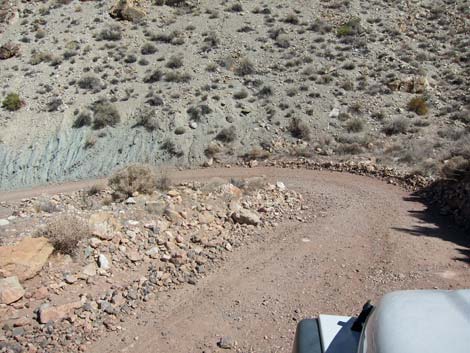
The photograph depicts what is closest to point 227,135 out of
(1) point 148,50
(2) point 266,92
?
(2) point 266,92

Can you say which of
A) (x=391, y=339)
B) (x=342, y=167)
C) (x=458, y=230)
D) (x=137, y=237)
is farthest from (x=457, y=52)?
(x=391, y=339)

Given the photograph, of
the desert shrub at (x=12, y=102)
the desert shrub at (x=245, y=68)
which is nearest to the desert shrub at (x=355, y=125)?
the desert shrub at (x=245, y=68)

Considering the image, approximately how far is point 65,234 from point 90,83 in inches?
742

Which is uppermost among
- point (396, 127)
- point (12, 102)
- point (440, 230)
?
point (396, 127)

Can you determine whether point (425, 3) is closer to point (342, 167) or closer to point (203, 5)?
point (203, 5)

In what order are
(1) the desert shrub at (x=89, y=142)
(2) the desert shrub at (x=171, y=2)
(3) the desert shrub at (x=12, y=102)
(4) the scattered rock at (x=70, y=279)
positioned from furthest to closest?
1. (2) the desert shrub at (x=171, y=2)
2. (3) the desert shrub at (x=12, y=102)
3. (1) the desert shrub at (x=89, y=142)
4. (4) the scattered rock at (x=70, y=279)

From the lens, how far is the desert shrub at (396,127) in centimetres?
1906

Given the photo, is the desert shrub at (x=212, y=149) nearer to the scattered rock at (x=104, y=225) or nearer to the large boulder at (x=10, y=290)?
the scattered rock at (x=104, y=225)

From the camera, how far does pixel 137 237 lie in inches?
336

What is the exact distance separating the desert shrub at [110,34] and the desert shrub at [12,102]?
7120 mm

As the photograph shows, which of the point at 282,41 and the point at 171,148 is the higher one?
the point at 282,41

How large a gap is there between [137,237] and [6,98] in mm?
19731

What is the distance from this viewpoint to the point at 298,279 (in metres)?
7.79

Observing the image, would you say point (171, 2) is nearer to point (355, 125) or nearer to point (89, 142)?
point (89, 142)
